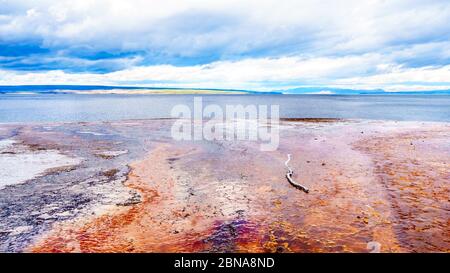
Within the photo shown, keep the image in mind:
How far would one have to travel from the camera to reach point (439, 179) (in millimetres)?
14797

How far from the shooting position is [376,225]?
387 inches

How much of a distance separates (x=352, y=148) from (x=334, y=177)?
9256mm

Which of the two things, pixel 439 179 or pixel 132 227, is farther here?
pixel 439 179

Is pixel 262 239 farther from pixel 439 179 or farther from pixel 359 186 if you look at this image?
pixel 439 179

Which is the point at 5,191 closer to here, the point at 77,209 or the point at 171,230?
the point at 77,209

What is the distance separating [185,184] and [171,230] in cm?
467

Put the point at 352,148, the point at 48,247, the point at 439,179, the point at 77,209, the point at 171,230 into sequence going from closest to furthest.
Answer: the point at 48,247, the point at 171,230, the point at 77,209, the point at 439,179, the point at 352,148

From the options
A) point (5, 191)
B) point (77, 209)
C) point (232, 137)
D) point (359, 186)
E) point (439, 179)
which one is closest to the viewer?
point (77, 209)

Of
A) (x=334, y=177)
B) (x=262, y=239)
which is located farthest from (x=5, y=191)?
(x=334, y=177)
